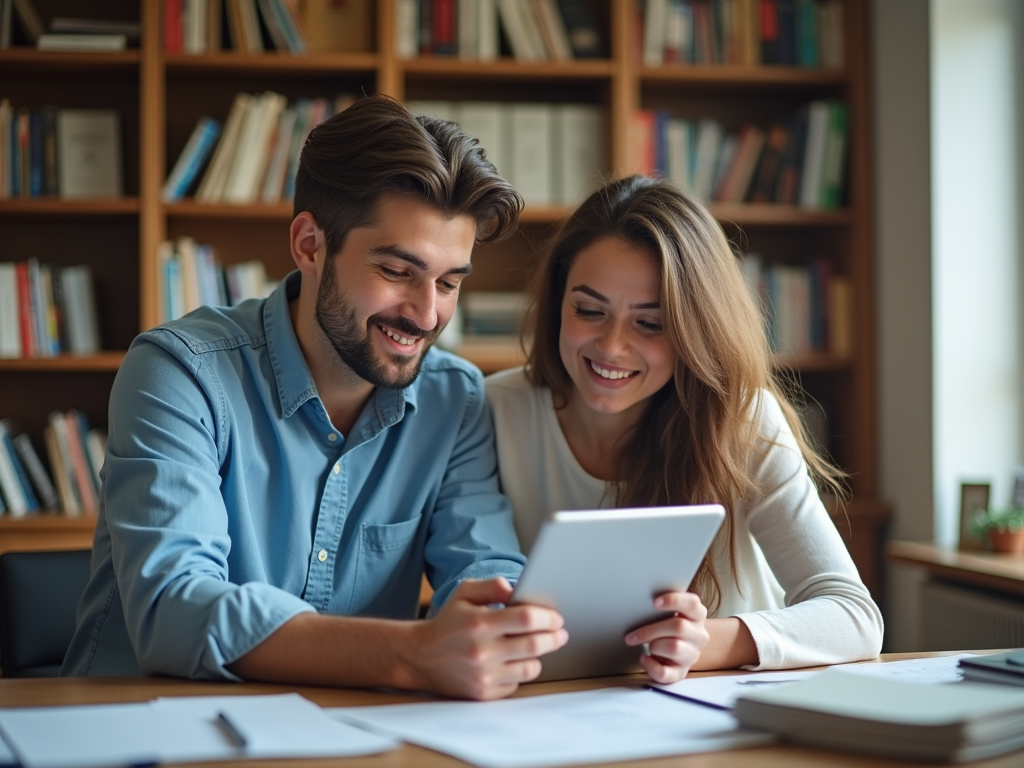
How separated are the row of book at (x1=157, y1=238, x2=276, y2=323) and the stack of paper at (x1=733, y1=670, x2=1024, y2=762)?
7.58 feet

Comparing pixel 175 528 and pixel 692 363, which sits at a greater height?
pixel 692 363

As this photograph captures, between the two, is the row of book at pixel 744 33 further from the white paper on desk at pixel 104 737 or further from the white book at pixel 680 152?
the white paper on desk at pixel 104 737

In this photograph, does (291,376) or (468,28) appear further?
(468,28)

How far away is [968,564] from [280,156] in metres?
2.13

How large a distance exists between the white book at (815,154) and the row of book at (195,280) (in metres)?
1.67

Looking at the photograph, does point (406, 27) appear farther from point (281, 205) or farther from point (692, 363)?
point (692, 363)

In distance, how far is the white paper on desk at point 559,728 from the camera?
90 cm

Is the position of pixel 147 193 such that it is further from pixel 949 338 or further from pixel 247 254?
pixel 949 338

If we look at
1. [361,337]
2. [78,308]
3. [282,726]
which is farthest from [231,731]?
[78,308]

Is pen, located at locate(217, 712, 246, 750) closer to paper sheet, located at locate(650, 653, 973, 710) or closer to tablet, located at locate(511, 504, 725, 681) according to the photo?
tablet, located at locate(511, 504, 725, 681)

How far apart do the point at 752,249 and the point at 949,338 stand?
31.3 inches

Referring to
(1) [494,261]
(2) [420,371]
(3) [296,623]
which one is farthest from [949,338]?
(3) [296,623]

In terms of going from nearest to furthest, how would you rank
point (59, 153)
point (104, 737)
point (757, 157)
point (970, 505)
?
point (104, 737), point (970, 505), point (59, 153), point (757, 157)

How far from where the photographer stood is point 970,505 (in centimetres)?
282
